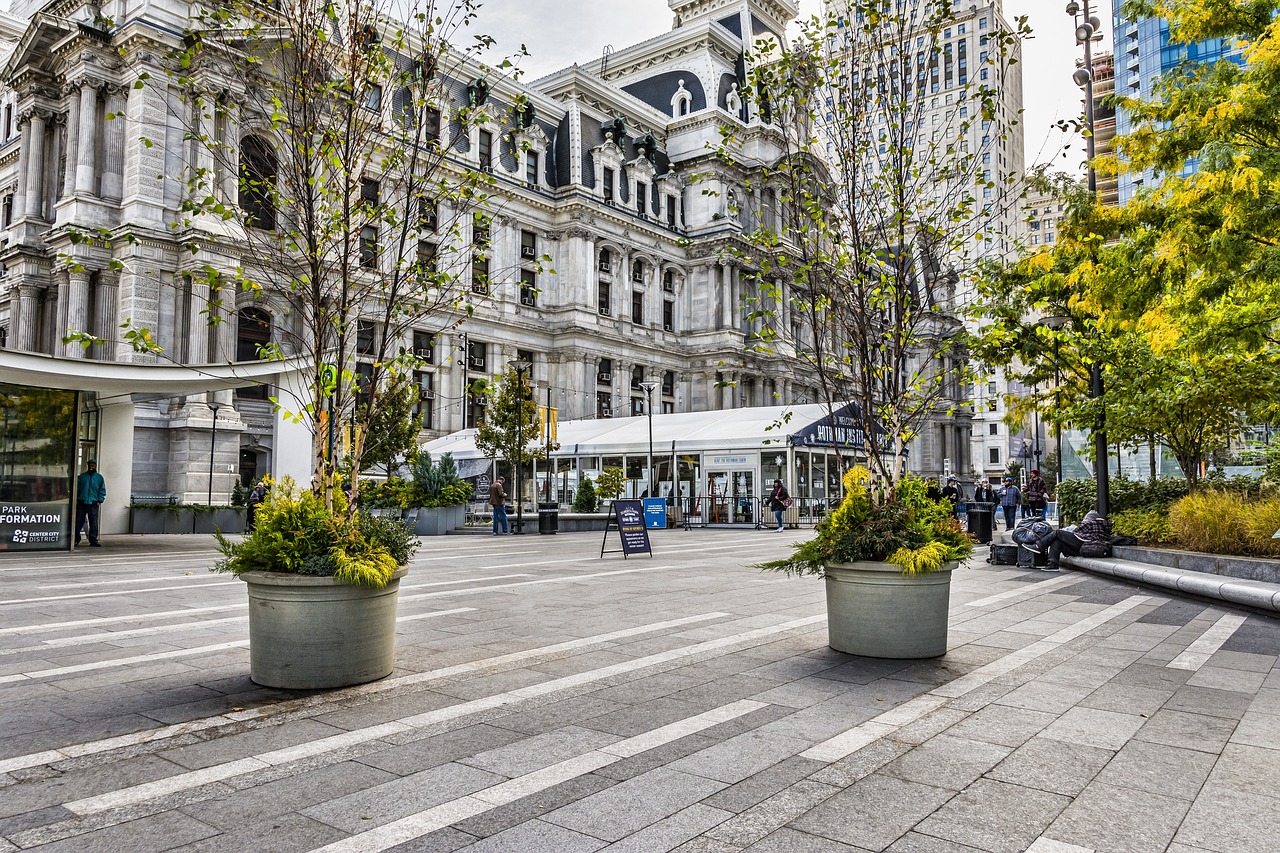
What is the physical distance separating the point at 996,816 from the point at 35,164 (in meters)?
46.9

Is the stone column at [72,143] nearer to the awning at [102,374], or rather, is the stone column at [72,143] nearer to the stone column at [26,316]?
the stone column at [26,316]

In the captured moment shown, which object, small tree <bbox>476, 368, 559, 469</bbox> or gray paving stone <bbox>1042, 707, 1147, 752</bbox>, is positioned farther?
small tree <bbox>476, 368, 559, 469</bbox>

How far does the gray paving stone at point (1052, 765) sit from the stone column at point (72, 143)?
135ft

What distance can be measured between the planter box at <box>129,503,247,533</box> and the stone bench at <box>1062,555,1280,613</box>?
23.6 metres

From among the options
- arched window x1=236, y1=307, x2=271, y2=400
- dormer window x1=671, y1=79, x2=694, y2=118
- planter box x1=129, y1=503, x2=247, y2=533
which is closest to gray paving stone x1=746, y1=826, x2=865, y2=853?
planter box x1=129, y1=503, x2=247, y2=533

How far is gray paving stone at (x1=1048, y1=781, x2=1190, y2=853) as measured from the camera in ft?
12.0

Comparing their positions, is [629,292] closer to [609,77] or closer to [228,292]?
Answer: [609,77]

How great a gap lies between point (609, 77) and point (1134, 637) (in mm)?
68701

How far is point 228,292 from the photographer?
122 ft

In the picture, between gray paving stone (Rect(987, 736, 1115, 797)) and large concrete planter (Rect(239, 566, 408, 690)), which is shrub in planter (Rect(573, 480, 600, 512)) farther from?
gray paving stone (Rect(987, 736, 1115, 797))

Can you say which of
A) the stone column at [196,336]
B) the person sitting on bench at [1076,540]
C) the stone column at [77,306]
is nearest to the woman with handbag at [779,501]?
the person sitting on bench at [1076,540]

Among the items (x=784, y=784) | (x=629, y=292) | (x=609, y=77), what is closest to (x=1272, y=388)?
(x=784, y=784)

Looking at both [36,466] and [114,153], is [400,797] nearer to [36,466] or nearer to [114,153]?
[36,466]

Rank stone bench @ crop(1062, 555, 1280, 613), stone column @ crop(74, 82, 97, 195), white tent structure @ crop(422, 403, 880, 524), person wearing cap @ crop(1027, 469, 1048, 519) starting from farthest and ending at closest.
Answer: stone column @ crop(74, 82, 97, 195)
white tent structure @ crop(422, 403, 880, 524)
person wearing cap @ crop(1027, 469, 1048, 519)
stone bench @ crop(1062, 555, 1280, 613)
